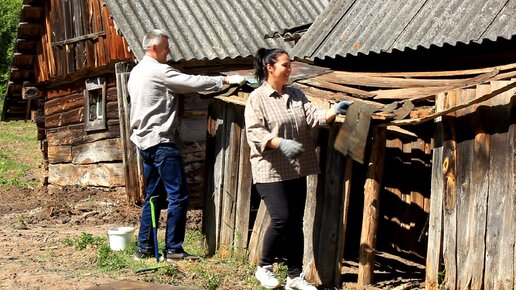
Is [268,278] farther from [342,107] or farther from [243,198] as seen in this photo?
[342,107]

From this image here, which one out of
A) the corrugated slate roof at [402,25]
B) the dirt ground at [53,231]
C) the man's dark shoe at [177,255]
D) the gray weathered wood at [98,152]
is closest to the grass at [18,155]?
the dirt ground at [53,231]

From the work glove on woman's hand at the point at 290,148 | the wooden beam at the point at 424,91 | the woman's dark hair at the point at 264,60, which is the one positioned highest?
the woman's dark hair at the point at 264,60

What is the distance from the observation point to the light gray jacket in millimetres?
6348

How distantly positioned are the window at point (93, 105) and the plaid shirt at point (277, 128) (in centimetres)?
824

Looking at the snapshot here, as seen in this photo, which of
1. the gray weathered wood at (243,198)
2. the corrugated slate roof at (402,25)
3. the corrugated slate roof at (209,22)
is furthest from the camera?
the corrugated slate roof at (209,22)

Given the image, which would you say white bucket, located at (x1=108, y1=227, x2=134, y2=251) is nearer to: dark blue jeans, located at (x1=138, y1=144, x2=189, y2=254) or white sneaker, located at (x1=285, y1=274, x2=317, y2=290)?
dark blue jeans, located at (x1=138, y1=144, x2=189, y2=254)

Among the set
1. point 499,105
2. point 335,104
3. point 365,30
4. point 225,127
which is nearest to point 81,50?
point 365,30

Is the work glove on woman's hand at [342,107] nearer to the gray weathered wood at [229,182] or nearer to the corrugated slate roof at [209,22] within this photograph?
the gray weathered wood at [229,182]

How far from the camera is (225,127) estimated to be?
680cm

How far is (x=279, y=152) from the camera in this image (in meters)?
5.66

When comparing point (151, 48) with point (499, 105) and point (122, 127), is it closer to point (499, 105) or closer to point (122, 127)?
point (499, 105)

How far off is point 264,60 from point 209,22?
7.34 m

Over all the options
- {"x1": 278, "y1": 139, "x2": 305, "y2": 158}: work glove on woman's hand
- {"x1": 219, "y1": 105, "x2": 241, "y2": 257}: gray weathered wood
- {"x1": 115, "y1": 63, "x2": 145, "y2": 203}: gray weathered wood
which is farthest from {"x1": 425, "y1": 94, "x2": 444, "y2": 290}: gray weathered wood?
{"x1": 115, "y1": 63, "x2": 145, "y2": 203}: gray weathered wood

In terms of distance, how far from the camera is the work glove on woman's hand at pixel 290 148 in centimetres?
530
